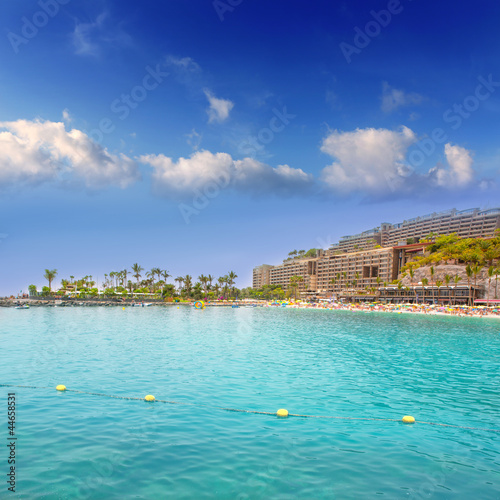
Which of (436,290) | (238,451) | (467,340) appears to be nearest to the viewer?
(238,451)

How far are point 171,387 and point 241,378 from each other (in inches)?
157

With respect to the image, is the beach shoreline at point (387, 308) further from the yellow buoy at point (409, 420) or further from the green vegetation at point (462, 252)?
the yellow buoy at point (409, 420)

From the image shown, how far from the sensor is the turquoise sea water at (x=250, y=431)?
8867 mm

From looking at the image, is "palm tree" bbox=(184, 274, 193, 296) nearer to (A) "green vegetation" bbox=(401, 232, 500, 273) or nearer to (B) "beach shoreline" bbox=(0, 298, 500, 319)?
(B) "beach shoreline" bbox=(0, 298, 500, 319)

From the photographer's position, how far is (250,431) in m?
12.3

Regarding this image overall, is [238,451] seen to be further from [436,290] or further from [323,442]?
[436,290]

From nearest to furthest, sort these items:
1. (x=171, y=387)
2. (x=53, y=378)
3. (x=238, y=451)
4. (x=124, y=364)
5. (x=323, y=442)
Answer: (x=238, y=451) < (x=323, y=442) < (x=171, y=387) < (x=53, y=378) < (x=124, y=364)

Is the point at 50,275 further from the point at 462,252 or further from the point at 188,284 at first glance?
the point at 462,252

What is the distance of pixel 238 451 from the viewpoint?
1069cm

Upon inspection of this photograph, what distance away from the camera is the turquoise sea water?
8.87 meters

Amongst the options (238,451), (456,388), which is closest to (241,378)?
(238,451)

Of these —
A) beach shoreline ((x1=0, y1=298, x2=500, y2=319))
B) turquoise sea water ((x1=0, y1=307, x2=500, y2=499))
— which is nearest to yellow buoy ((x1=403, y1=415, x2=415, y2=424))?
turquoise sea water ((x1=0, y1=307, x2=500, y2=499))

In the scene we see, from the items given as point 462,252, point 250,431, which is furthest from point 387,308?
point 250,431

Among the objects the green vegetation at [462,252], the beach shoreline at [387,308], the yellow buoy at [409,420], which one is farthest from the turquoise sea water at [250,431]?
the green vegetation at [462,252]
